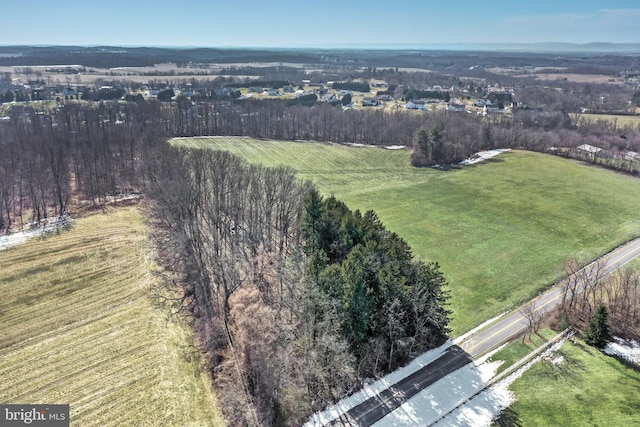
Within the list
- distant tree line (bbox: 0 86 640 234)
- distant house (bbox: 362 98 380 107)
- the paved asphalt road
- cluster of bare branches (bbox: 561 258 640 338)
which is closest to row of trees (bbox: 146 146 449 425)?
the paved asphalt road

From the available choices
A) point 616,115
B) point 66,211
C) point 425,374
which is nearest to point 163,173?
point 66,211

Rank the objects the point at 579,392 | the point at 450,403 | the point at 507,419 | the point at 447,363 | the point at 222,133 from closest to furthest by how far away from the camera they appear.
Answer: the point at 507,419 < the point at 450,403 < the point at 579,392 < the point at 447,363 < the point at 222,133

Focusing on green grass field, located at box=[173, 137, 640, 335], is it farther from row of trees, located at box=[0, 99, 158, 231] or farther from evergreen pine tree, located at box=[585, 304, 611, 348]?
row of trees, located at box=[0, 99, 158, 231]

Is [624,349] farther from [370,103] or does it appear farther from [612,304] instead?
[370,103]

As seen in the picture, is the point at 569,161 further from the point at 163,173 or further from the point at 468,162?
the point at 163,173

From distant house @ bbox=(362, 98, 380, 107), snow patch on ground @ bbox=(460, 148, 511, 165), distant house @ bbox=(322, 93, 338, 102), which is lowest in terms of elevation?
snow patch on ground @ bbox=(460, 148, 511, 165)

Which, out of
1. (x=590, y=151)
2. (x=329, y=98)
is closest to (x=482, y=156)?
(x=590, y=151)

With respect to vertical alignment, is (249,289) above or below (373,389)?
above
